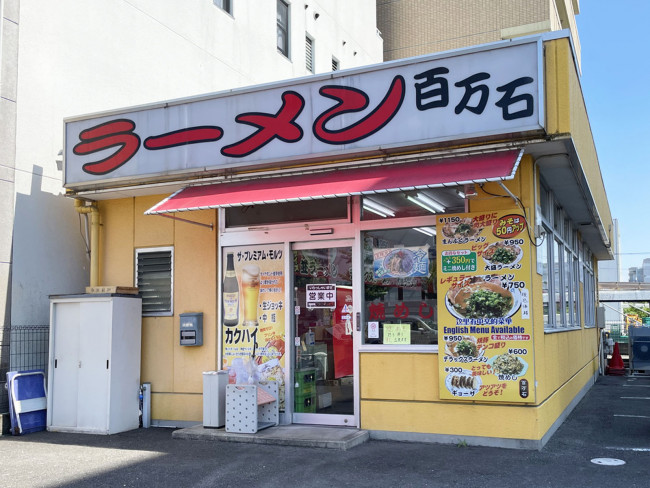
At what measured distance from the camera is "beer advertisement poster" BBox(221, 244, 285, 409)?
9.10 m

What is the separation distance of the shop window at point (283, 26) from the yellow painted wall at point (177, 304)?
9462 millimetres

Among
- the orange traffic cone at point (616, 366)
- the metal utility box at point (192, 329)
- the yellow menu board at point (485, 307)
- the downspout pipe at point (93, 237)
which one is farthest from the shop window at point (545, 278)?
the orange traffic cone at point (616, 366)

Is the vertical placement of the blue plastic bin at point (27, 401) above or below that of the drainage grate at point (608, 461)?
above

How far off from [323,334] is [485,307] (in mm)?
2329

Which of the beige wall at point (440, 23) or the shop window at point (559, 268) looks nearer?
the shop window at point (559, 268)

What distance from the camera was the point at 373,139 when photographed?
799 centimetres

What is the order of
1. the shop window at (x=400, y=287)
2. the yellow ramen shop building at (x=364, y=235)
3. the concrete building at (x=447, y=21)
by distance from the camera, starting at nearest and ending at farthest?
the yellow ramen shop building at (x=364, y=235)
the shop window at (x=400, y=287)
the concrete building at (x=447, y=21)

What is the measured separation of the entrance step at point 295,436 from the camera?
7.73 m

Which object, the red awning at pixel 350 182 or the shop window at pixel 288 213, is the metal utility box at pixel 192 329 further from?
the red awning at pixel 350 182

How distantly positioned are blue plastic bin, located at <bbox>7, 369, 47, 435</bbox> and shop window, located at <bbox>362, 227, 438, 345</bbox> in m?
4.96

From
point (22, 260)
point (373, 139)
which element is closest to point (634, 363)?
point (373, 139)

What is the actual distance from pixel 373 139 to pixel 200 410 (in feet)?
15.4

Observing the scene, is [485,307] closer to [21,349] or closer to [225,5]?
[21,349]

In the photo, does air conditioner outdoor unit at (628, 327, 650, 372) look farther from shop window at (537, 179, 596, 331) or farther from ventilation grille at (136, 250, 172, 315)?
ventilation grille at (136, 250, 172, 315)
